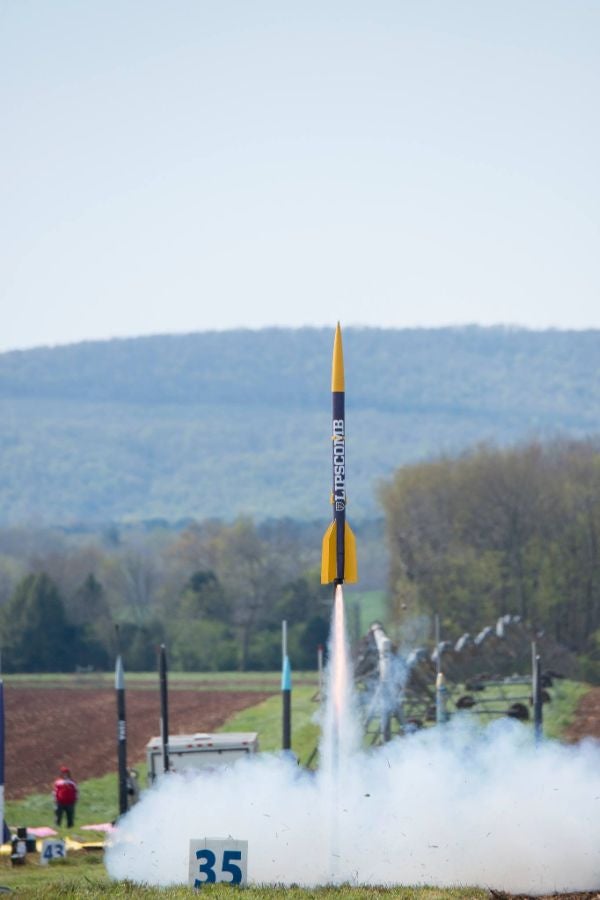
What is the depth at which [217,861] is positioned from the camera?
27984 mm

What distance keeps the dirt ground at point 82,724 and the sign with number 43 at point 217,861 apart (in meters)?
25.2

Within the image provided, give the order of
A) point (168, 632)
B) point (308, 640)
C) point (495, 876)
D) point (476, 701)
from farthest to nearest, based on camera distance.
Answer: point (168, 632), point (308, 640), point (476, 701), point (495, 876)

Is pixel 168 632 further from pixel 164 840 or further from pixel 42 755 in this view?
pixel 164 840

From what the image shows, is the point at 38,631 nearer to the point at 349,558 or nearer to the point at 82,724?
the point at 82,724

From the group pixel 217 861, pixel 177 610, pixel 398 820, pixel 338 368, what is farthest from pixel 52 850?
pixel 177 610

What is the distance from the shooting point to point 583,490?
92.4m

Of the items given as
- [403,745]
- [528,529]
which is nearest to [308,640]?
[528,529]

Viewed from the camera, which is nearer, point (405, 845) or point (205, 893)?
point (205, 893)

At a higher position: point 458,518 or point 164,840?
point 458,518

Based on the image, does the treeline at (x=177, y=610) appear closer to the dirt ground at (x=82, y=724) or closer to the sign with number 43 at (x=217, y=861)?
Result: the dirt ground at (x=82, y=724)

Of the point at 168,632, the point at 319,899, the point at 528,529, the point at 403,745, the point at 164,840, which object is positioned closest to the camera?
the point at 319,899

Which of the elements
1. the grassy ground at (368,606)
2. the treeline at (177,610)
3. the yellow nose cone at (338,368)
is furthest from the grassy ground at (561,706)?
the grassy ground at (368,606)

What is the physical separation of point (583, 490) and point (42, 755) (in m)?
38.3

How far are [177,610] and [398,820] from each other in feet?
288
